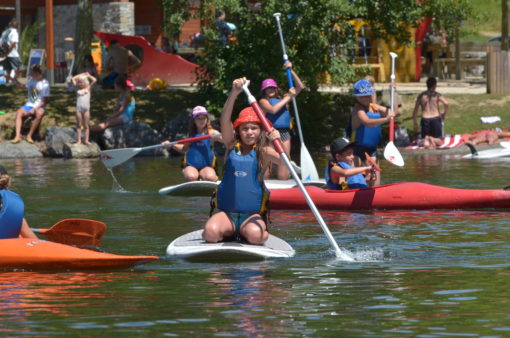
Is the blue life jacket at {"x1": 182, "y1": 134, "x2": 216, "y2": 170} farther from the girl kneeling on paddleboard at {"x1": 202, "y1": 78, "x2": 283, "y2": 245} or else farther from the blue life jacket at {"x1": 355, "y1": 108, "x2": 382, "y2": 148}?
the girl kneeling on paddleboard at {"x1": 202, "y1": 78, "x2": 283, "y2": 245}

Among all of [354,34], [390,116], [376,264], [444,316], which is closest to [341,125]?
[354,34]

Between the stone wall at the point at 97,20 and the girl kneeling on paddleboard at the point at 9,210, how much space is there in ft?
77.6

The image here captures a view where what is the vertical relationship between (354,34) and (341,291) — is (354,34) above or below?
above

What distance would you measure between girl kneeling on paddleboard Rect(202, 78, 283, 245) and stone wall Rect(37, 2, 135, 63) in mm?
23346

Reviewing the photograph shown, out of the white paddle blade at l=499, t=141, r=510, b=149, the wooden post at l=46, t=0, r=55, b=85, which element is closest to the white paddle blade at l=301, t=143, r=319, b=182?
the white paddle blade at l=499, t=141, r=510, b=149

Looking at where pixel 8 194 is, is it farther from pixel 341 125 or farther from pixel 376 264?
pixel 341 125

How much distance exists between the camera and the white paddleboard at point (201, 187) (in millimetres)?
14375

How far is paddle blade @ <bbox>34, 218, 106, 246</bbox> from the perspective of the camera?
10172 millimetres

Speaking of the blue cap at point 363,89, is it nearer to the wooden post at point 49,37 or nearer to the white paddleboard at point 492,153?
the white paddleboard at point 492,153

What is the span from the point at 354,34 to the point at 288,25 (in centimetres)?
188

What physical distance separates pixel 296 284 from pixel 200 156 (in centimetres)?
640

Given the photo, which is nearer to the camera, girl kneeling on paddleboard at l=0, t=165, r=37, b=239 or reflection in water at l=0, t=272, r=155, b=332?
reflection in water at l=0, t=272, r=155, b=332

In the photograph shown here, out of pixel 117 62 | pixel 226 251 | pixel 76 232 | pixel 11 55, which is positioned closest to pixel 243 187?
pixel 226 251

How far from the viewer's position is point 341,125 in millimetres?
23281
